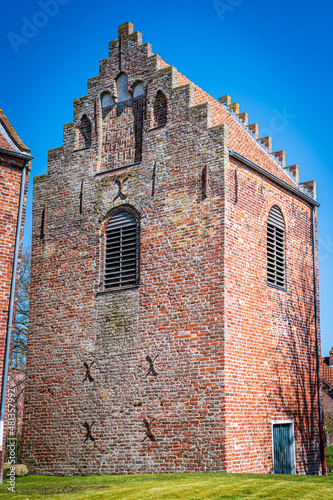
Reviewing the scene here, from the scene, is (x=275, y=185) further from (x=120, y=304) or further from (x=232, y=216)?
(x=120, y=304)

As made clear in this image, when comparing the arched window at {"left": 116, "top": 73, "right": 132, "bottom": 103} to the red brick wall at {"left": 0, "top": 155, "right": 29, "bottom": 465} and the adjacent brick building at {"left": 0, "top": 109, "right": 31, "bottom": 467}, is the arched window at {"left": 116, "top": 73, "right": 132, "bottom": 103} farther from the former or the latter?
the red brick wall at {"left": 0, "top": 155, "right": 29, "bottom": 465}

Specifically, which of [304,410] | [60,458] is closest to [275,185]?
[304,410]

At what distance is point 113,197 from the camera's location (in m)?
17.3

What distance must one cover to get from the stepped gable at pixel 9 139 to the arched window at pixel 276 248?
7.30m

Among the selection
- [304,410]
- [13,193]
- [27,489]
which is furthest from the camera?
[304,410]

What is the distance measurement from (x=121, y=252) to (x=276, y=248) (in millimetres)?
4547

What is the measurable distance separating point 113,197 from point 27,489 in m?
8.38

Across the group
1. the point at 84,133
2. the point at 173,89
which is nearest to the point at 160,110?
the point at 173,89

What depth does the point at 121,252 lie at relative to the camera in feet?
55.3

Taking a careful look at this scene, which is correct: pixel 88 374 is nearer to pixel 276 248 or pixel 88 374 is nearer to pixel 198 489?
pixel 276 248

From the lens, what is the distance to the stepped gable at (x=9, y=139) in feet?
45.0

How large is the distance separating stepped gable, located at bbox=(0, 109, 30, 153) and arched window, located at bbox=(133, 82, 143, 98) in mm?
4574

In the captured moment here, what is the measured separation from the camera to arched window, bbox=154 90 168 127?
55.1ft

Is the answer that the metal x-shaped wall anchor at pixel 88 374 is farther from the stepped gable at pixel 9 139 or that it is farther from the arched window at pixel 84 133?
the arched window at pixel 84 133
